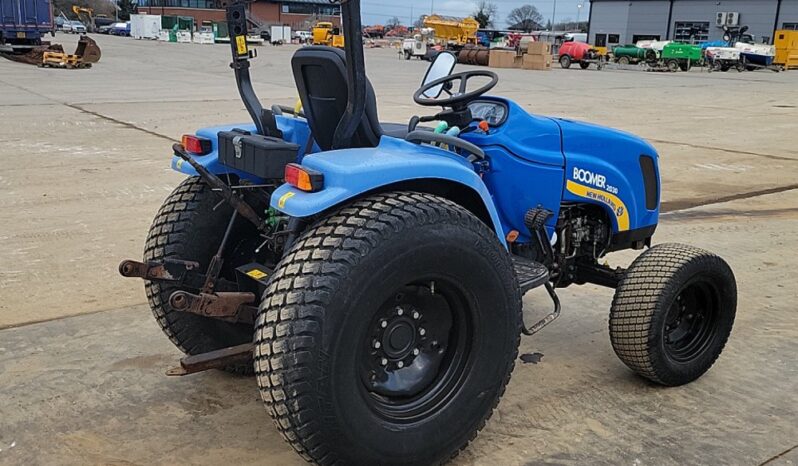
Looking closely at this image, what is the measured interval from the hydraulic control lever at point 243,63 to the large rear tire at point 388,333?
878 mm

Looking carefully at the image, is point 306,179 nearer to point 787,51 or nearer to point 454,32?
point 454,32

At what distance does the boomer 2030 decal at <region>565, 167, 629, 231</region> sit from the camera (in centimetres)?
353

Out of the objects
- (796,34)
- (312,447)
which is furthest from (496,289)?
(796,34)

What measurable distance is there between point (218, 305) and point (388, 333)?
0.66 meters

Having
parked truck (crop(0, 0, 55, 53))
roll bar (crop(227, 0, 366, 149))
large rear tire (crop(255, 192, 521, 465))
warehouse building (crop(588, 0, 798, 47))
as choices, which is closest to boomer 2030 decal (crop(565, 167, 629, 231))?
large rear tire (crop(255, 192, 521, 465))

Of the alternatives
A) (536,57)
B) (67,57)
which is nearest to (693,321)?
(67,57)

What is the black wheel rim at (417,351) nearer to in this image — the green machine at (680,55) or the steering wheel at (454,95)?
the steering wheel at (454,95)

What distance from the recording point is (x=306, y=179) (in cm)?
248

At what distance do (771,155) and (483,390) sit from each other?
9.80 meters

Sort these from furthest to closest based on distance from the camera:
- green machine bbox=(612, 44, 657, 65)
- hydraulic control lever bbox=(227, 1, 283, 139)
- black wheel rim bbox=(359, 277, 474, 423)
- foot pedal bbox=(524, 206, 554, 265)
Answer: green machine bbox=(612, 44, 657, 65), foot pedal bbox=(524, 206, 554, 265), hydraulic control lever bbox=(227, 1, 283, 139), black wheel rim bbox=(359, 277, 474, 423)

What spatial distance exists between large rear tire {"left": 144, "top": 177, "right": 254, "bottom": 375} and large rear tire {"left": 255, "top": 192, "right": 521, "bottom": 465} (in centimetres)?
94

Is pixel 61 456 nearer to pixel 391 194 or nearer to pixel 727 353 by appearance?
pixel 391 194

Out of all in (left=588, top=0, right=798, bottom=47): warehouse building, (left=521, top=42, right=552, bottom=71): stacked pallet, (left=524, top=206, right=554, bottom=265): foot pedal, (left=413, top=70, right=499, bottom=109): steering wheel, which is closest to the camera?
(left=413, top=70, right=499, bottom=109): steering wheel

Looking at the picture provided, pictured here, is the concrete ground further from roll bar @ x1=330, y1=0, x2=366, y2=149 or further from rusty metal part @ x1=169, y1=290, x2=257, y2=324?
roll bar @ x1=330, y1=0, x2=366, y2=149
